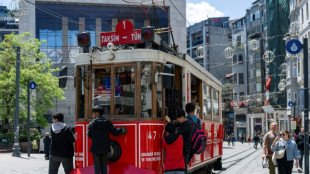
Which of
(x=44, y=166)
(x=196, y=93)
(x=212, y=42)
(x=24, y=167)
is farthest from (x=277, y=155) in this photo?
(x=212, y=42)

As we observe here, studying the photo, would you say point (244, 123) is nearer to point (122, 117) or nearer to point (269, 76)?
point (269, 76)

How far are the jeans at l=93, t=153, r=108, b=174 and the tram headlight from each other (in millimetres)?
178

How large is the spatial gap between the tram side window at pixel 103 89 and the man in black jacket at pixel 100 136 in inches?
24.7

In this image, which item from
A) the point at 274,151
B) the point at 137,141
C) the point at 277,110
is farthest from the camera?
the point at 277,110

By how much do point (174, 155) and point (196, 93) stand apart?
4.12 metres

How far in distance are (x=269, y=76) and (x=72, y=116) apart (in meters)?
26.0

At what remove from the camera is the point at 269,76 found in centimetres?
6769

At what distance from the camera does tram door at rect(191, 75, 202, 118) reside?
469 inches

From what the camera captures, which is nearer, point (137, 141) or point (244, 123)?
point (137, 141)

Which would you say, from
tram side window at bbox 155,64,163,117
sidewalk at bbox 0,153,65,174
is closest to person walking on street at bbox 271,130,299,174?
tram side window at bbox 155,64,163,117

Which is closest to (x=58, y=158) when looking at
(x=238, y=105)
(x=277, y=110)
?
(x=277, y=110)

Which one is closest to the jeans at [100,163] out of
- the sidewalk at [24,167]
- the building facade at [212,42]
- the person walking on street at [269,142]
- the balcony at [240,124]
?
the person walking on street at [269,142]

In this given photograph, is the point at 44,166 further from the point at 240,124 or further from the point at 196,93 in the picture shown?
the point at 240,124

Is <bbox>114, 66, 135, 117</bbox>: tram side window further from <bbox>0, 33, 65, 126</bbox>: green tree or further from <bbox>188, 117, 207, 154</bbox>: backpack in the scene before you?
<bbox>0, 33, 65, 126</bbox>: green tree
